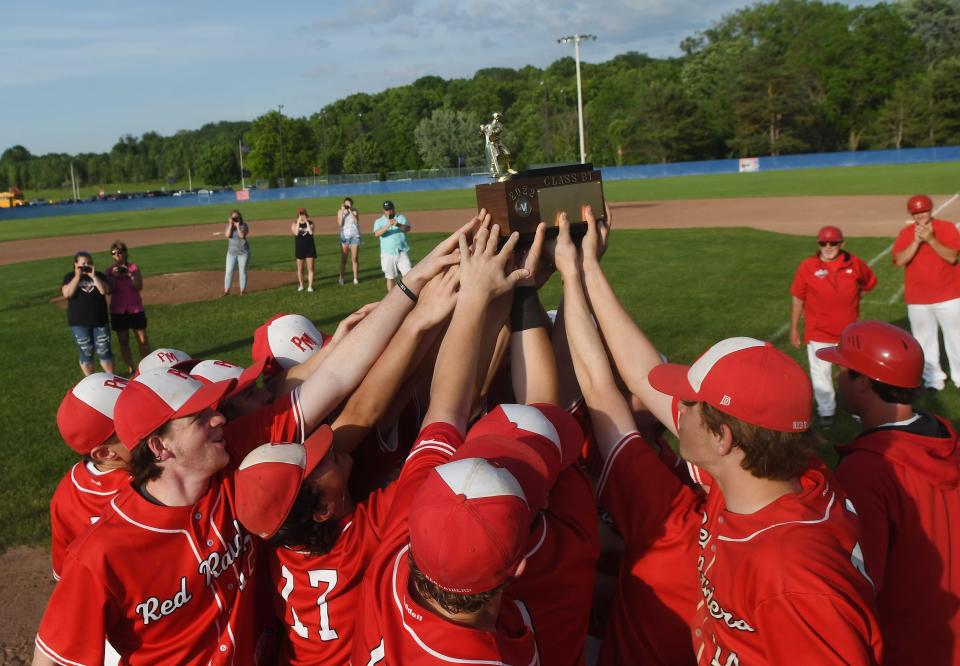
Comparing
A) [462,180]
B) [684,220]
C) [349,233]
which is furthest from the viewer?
[462,180]

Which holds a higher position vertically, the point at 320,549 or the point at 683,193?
the point at 683,193

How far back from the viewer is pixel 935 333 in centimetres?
967

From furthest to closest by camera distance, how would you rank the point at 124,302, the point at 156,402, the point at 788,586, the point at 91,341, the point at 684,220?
the point at 684,220 → the point at 124,302 → the point at 91,341 → the point at 156,402 → the point at 788,586

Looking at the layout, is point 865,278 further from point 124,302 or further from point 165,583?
point 124,302

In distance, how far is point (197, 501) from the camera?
113 inches

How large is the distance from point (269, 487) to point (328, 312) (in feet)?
46.0

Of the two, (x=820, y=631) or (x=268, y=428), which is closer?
(x=820, y=631)

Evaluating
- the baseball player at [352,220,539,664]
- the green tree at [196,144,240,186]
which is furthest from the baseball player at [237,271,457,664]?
the green tree at [196,144,240,186]

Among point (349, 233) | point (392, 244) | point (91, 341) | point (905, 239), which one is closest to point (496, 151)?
point (905, 239)

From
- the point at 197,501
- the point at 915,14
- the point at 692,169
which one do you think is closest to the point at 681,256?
the point at 197,501

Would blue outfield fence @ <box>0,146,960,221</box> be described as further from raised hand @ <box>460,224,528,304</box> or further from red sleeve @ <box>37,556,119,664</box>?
red sleeve @ <box>37,556,119,664</box>

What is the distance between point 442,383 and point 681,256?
18.9 metres

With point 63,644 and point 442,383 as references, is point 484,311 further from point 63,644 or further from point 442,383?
point 63,644

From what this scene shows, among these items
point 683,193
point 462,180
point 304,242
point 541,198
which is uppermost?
point 462,180
